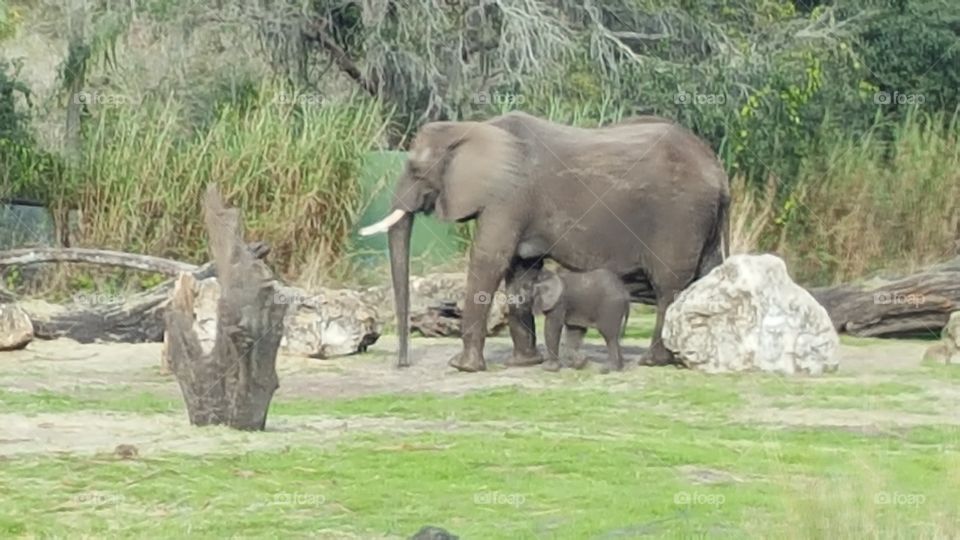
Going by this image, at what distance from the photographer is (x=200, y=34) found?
26.3 meters

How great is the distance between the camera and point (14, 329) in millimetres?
17812

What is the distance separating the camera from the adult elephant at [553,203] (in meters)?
17.1

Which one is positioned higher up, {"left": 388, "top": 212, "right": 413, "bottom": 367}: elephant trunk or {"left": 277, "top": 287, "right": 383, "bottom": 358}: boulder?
{"left": 388, "top": 212, "right": 413, "bottom": 367}: elephant trunk

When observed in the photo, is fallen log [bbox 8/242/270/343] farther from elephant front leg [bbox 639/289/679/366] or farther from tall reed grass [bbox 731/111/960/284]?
tall reed grass [bbox 731/111/960/284]

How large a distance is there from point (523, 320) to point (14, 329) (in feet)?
13.1

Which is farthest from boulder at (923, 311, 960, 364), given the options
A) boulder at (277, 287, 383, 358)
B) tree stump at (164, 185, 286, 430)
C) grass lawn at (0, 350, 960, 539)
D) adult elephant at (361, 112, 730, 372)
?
tree stump at (164, 185, 286, 430)

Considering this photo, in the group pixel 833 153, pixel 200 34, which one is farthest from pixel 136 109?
pixel 833 153

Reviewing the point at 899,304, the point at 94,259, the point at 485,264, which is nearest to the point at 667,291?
the point at 485,264

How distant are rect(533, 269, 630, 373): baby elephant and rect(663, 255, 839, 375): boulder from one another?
446mm

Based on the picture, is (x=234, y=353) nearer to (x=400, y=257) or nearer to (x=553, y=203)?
(x=400, y=257)

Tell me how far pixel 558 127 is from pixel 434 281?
357cm

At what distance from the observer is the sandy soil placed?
12.2 metres

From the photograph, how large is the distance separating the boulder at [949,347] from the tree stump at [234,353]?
20.6 feet

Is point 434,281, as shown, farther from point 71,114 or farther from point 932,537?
point 932,537
